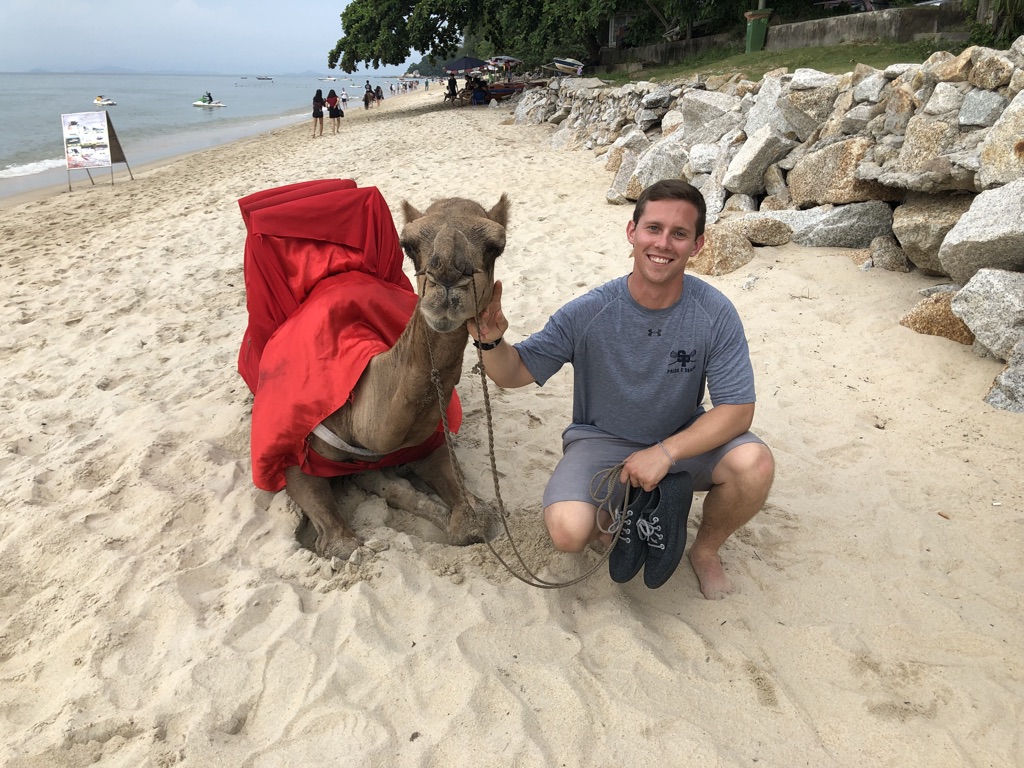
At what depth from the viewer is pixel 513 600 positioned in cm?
269

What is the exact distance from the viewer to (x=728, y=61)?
14.3 meters

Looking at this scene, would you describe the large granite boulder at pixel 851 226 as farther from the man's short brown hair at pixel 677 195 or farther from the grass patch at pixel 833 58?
the grass patch at pixel 833 58

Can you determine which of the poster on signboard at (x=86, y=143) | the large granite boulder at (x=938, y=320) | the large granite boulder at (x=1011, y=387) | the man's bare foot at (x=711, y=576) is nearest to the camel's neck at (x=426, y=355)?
the man's bare foot at (x=711, y=576)

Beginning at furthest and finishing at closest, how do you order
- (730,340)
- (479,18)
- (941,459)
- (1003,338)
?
(479,18)
(1003,338)
(941,459)
(730,340)

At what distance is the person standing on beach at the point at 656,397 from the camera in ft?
8.13

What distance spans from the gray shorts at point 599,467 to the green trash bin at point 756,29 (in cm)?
1558

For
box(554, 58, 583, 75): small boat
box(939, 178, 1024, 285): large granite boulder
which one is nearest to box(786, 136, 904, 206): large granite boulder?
box(939, 178, 1024, 285): large granite boulder

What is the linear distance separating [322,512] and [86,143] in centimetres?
1478

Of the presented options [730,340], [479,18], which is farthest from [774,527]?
[479,18]

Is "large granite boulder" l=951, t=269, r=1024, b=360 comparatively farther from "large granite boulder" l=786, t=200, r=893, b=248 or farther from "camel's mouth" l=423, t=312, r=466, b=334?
"camel's mouth" l=423, t=312, r=466, b=334

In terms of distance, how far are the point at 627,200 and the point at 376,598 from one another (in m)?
A: 6.92

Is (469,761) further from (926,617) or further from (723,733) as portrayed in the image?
(926,617)

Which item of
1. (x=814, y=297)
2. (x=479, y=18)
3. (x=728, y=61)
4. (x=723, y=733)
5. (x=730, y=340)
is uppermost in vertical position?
(x=479, y=18)

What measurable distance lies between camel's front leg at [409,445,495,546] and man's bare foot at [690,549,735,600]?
0.96 meters
